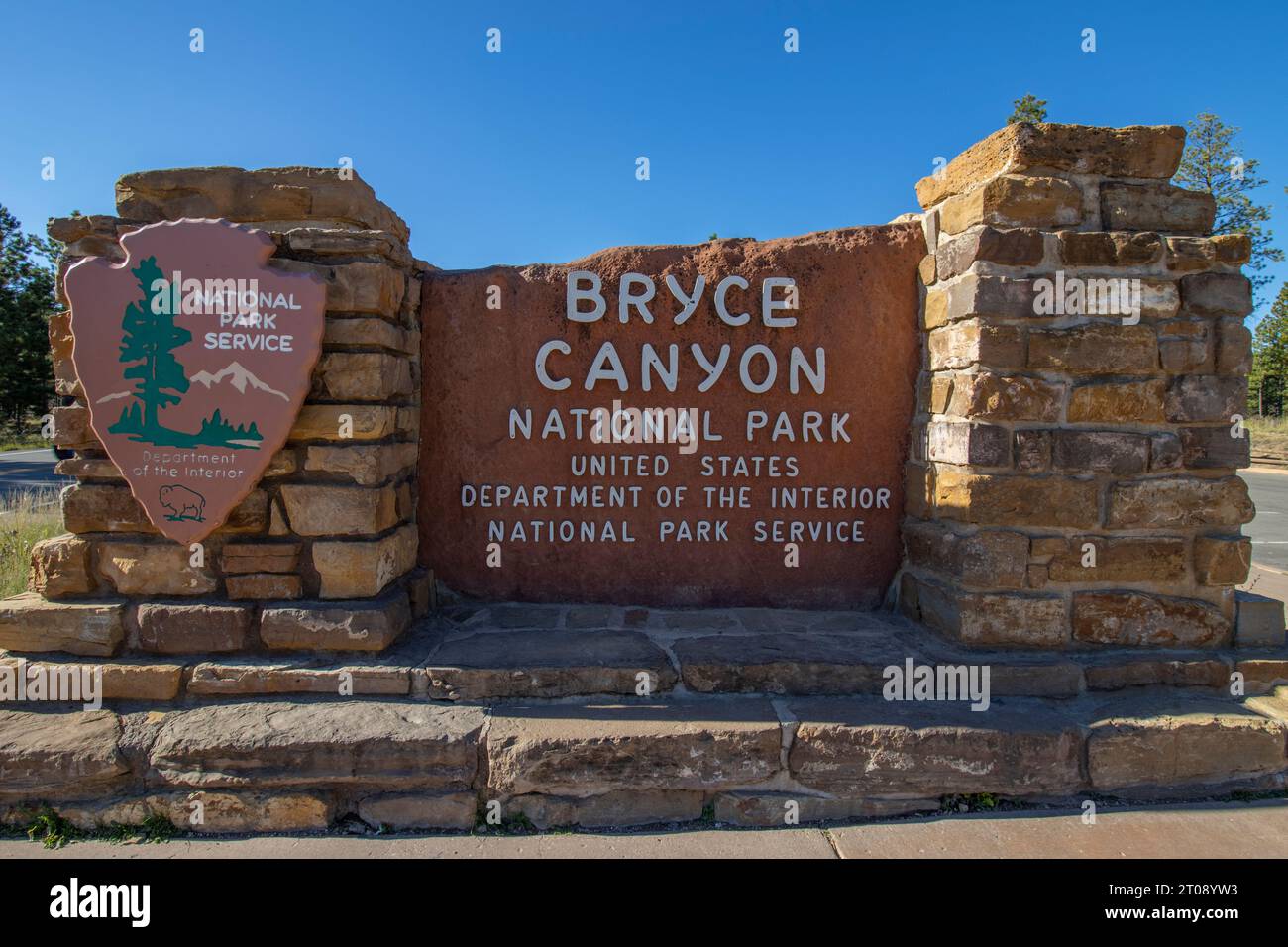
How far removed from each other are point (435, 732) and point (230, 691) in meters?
0.85

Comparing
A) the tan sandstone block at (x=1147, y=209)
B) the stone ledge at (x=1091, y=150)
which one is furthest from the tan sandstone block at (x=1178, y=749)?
Answer: the stone ledge at (x=1091, y=150)

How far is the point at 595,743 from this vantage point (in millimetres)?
2396

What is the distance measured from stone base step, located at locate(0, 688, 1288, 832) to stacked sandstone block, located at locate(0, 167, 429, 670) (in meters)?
0.31

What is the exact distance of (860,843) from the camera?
2.32 metres

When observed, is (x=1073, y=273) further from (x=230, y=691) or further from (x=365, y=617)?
(x=230, y=691)

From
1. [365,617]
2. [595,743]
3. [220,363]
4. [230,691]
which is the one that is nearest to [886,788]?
[595,743]

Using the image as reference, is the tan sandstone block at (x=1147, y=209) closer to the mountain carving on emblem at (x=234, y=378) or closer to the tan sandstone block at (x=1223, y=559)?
the tan sandstone block at (x=1223, y=559)

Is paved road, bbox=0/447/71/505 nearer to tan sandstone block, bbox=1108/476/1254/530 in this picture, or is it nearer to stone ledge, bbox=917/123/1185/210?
stone ledge, bbox=917/123/1185/210

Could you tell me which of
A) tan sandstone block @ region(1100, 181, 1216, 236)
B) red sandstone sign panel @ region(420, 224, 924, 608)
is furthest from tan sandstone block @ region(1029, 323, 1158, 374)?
red sandstone sign panel @ region(420, 224, 924, 608)

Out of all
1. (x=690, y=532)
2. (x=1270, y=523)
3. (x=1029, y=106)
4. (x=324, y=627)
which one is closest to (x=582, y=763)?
(x=324, y=627)

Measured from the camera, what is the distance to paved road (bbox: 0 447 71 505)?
1109 centimetres

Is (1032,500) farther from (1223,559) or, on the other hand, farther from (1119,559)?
(1223,559)

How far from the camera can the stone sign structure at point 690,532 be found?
2.44 metres

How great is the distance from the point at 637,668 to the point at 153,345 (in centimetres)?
217
